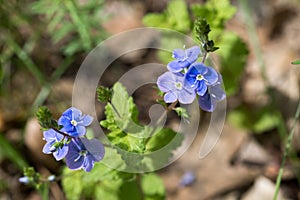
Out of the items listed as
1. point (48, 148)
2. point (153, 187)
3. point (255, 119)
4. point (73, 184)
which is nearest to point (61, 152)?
point (48, 148)

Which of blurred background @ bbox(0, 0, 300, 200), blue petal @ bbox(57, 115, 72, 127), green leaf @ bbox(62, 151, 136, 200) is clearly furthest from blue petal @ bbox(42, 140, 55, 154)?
blurred background @ bbox(0, 0, 300, 200)

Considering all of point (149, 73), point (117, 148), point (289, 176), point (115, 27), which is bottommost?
point (289, 176)

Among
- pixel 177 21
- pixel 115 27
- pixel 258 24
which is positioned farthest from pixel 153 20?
pixel 258 24

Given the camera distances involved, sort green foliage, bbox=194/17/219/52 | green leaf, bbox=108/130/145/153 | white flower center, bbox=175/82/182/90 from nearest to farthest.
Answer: green foliage, bbox=194/17/219/52 → white flower center, bbox=175/82/182/90 → green leaf, bbox=108/130/145/153

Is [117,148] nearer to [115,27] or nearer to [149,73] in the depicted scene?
[149,73]

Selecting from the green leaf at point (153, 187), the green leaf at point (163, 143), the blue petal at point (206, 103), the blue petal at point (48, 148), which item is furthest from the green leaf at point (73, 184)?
the blue petal at point (206, 103)

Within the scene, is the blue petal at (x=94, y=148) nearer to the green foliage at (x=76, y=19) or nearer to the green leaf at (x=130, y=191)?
the green leaf at (x=130, y=191)

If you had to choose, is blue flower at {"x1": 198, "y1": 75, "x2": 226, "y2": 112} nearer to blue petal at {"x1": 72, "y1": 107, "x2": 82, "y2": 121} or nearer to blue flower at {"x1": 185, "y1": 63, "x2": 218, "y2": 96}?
blue flower at {"x1": 185, "y1": 63, "x2": 218, "y2": 96}
